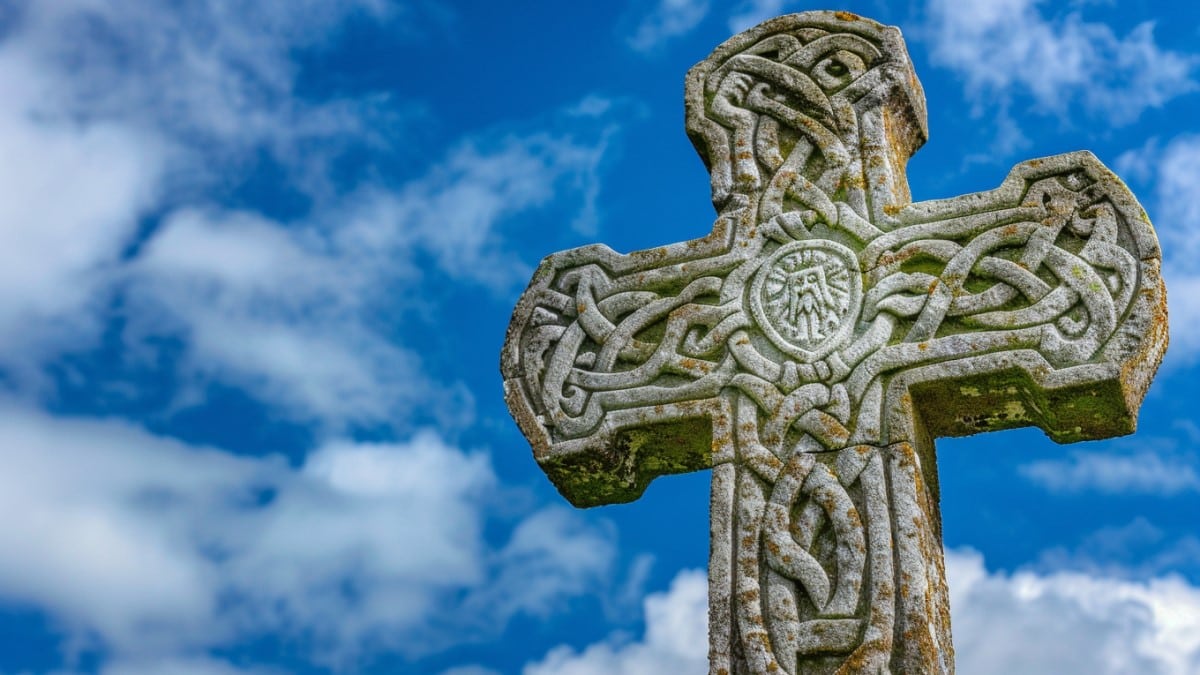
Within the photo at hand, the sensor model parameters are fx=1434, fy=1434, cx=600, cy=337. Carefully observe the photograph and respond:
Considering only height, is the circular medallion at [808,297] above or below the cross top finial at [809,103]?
below

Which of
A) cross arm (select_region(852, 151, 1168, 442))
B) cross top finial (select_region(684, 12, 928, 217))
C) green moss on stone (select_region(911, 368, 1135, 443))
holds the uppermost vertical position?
cross top finial (select_region(684, 12, 928, 217))

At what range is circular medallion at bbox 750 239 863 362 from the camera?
16.6 feet

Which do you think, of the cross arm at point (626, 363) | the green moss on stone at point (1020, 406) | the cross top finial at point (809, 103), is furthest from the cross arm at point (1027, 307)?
the cross arm at point (626, 363)

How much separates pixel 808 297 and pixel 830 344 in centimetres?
24

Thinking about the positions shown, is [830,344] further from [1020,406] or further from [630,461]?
[630,461]

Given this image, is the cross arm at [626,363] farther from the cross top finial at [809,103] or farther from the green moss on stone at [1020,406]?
the green moss on stone at [1020,406]

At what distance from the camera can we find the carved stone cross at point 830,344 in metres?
4.64

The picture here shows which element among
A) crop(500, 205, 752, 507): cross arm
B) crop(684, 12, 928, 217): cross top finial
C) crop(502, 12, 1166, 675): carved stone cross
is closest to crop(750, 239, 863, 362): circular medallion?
crop(502, 12, 1166, 675): carved stone cross

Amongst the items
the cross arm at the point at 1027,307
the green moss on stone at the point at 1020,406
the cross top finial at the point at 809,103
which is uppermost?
the cross top finial at the point at 809,103

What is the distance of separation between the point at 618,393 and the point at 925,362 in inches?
45.1

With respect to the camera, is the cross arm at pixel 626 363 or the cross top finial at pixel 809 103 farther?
the cross top finial at pixel 809 103

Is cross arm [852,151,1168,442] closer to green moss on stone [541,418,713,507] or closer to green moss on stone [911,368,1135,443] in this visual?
green moss on stone [911,368,1135,443]

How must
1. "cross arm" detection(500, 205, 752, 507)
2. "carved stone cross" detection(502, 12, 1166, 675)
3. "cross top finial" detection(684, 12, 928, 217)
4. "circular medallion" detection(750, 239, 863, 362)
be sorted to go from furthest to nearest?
1. "cross top finial" detection(684, 12, 928, 217)
2. "cross arm" detection(500, 205, 752, 507)
3. "circular medallion" detection(750, 239, 863, 362)
4. "carved stone cross" detection(502, 12, 1166, 675)

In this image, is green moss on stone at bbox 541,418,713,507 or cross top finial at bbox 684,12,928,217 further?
cross top finial at bbox 684,12,928,217
